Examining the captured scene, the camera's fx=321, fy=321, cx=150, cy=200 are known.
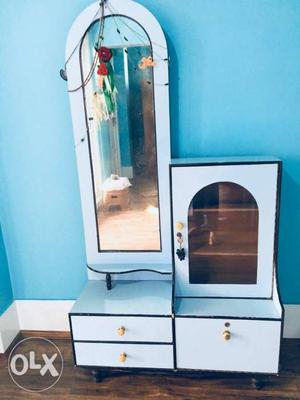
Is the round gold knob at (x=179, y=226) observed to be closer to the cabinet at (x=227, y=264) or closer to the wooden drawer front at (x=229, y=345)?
the cabinet at (x=227, y=264)

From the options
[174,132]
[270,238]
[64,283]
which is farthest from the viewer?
[64,283]

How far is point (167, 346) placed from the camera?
1534 mm

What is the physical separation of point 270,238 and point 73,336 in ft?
3.48

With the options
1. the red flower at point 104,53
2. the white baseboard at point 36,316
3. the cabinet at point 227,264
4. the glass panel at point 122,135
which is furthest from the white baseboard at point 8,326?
the red flower at point 104,53

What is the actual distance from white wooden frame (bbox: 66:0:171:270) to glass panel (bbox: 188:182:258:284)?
18 cm

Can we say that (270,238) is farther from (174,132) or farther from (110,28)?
(110,28)

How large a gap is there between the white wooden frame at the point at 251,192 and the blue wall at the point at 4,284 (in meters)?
1.07

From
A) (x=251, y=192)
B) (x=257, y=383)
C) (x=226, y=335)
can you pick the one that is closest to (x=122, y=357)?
(x=226, y=335)

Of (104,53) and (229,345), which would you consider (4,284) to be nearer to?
(229,345)

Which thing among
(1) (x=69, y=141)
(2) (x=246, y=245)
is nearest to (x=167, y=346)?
(2) (x=246, y=245)

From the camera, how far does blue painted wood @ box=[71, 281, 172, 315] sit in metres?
1.53

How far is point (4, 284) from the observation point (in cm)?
195

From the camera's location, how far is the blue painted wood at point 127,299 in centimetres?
153

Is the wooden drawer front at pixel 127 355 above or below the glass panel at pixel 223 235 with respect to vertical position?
below
